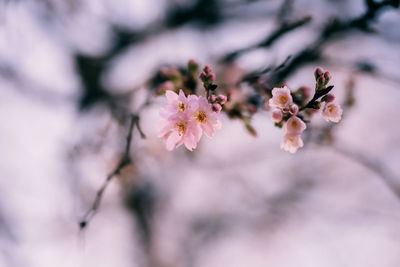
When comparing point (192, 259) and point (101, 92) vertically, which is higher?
point (101, 92)

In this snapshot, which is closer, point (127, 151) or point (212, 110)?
point (212, 110)

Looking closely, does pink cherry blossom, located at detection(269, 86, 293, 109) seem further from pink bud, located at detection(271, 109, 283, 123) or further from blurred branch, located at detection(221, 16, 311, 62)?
blurred branch, located at detection(221, 16, 311, 62)

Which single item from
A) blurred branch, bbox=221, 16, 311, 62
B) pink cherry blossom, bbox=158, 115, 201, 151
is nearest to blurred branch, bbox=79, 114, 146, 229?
pink cherry blossom, bbox=158, 115, 201, 151

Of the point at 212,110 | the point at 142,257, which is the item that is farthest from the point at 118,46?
the point at 142,257

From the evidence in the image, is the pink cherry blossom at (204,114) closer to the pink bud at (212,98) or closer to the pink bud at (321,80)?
the pink bud at (212,98)

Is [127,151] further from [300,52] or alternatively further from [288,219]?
[288,219]

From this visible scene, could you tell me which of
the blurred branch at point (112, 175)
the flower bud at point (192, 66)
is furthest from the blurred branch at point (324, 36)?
the blurred branch at point (112, 175)
